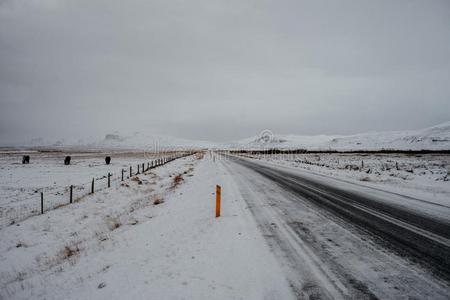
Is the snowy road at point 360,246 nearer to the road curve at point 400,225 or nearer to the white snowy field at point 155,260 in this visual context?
the road curve at point 400,225

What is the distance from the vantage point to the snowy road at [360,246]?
3660 mm

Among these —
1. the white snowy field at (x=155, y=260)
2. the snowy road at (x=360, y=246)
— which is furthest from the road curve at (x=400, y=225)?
the white snowy field at (x=155, y=260)

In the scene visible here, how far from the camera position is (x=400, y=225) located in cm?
655

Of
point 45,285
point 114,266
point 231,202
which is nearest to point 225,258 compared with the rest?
point 114,266

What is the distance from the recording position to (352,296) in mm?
3410

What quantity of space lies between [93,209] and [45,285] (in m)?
8.57

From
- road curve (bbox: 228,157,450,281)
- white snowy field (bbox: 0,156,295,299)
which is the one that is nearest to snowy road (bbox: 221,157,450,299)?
road curve (bbox: 228,157,450,281)

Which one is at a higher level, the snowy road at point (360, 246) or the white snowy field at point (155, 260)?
the snowy road at point (360, 246)

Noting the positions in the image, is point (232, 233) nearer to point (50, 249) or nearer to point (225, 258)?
A: point (225, 258)

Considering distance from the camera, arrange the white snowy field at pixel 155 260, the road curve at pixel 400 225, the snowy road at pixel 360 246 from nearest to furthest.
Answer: the snowy road at pixel 360 246 → the white snowy field at pixel 155 260 → the road curve at pixel 400 225

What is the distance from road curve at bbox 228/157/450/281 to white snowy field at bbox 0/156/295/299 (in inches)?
109

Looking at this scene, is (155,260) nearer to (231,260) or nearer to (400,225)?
(231,260)

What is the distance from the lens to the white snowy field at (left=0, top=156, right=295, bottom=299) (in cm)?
381

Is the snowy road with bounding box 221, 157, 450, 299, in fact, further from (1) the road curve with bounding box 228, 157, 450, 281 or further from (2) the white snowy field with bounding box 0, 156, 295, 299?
(2) the white snowy field with bounding box 0, 156, 295, 299
